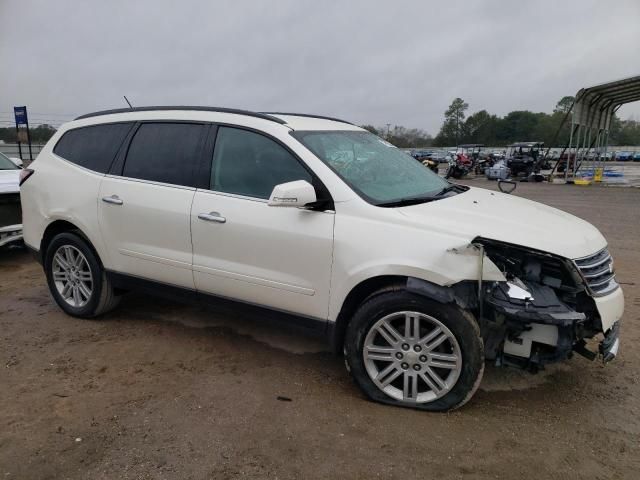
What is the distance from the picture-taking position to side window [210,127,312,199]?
3.43 meters

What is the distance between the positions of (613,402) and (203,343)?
9.67 ft

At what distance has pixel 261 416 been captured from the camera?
3027 mm

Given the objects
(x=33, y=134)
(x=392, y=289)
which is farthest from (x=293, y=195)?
(x=33, y=134)

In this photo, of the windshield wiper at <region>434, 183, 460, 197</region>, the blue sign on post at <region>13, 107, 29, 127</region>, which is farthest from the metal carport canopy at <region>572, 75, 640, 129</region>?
the blue sign on post at <region>13, 107, 29, 127</region>

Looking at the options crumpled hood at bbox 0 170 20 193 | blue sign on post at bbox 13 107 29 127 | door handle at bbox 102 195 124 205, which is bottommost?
crumpled hood at bbox 0 170 20 193

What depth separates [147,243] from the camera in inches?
154

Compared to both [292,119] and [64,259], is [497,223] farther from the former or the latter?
[64,259]

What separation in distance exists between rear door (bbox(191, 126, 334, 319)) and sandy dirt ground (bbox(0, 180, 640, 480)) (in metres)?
0.60

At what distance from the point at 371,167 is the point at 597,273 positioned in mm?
1614

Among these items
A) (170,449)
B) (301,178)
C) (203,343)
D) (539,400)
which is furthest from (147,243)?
(539,400)

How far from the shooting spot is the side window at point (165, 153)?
12.5ft

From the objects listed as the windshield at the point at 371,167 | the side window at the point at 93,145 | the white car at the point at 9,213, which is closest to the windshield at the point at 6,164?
the white car at the point at 9,213

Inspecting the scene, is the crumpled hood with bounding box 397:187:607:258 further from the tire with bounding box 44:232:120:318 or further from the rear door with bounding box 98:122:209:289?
the tire with bounding box 44:232:120:318

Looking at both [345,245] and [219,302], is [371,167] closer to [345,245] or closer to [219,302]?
[345,245]
